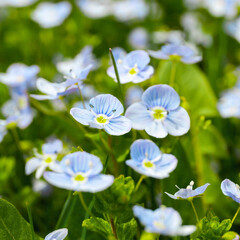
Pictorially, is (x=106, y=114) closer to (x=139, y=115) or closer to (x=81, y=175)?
(x=139, y=115)

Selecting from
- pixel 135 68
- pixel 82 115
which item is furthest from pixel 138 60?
pixel 82 115

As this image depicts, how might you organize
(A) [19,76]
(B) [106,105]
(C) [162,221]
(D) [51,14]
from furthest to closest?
1. (D) [51,14]
2. (A) [19,76]
3. (B) [106,105]
4. (C) [162,221]

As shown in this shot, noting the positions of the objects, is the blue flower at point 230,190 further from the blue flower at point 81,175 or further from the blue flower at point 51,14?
the blue flower at point 51,14

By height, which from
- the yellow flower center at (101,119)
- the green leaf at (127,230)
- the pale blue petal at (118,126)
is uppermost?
the pale blue petal at (118,126)

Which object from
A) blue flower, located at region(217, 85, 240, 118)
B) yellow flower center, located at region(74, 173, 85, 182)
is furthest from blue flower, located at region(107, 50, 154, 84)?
blue flower, located at region(217, 85, 240, 118)

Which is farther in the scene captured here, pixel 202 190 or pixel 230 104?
pixel 230 104

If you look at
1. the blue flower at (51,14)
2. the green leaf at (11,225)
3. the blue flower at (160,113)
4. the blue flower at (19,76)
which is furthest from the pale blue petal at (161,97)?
the blue flower at (51,14)

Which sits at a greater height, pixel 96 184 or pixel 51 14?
pixel 96 184

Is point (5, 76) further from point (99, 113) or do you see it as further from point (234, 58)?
point (234, 58)
